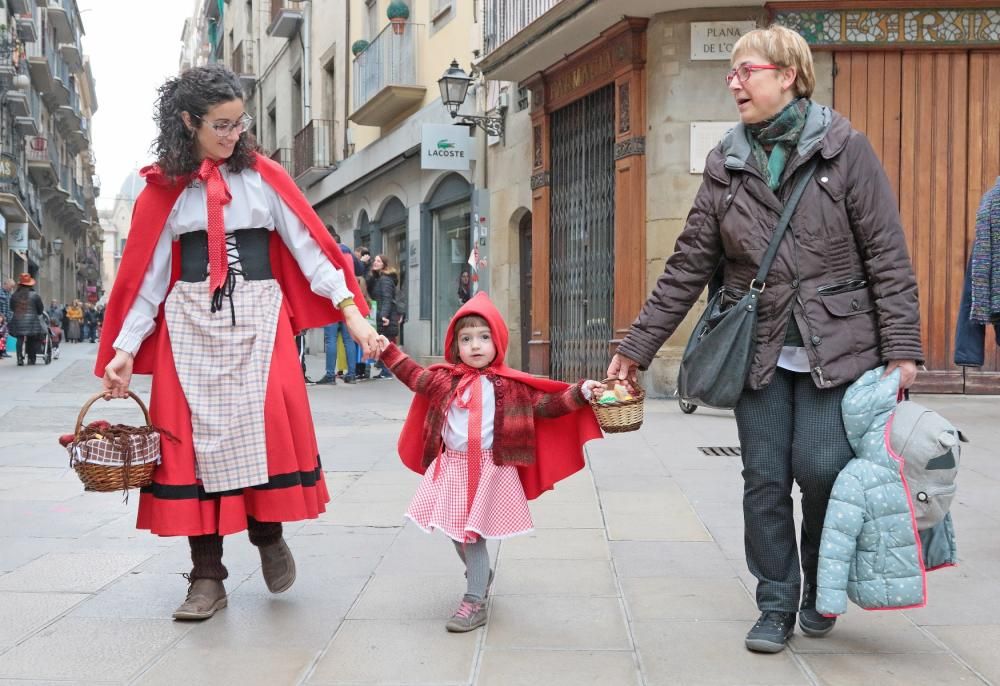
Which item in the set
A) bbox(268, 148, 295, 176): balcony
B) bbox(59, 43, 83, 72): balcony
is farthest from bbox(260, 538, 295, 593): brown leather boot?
bbox(59, 43, 83, 72): balcony

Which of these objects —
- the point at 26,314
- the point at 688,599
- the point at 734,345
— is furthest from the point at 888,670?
the point at 26,314

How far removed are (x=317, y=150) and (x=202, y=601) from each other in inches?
872

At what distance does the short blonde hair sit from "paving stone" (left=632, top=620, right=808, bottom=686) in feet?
5.58

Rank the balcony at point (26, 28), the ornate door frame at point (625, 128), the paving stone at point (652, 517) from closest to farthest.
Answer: the paving stone at point (652, 517), the ornate door frame at point (625, 128), the balcony at point (26, 28)

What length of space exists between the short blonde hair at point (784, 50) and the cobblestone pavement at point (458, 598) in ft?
5.67

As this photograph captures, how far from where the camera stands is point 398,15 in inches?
742

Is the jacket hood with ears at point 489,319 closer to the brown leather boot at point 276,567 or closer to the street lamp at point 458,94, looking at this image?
the brown leather boot at point 276,567

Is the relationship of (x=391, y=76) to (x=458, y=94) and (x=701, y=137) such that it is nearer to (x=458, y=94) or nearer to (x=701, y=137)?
(x=458, y=94)

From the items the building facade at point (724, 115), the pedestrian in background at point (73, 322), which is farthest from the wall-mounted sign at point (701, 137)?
the pedestrian in background at point (73, 322)

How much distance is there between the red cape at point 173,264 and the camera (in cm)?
375

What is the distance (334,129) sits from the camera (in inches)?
973

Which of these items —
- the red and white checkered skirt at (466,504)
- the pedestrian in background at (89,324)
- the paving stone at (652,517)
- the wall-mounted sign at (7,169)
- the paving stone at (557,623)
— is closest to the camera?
the paving stone at (557,623)

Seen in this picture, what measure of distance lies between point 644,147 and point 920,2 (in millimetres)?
3112

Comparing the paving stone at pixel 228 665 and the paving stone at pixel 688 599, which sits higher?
the paving stone at pixel 228 665
